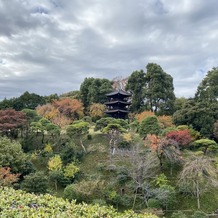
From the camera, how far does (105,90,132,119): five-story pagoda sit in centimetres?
3072

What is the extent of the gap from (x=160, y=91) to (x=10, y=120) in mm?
16140

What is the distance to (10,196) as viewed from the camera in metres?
5.59

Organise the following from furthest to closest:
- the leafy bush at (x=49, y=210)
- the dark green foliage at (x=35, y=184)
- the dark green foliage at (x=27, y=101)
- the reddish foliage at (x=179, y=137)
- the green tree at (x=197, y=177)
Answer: the dark green foliage at (x=27, y=101)
the reddish foliage at (x=179, y=137)
the green tree at (x=197, y=177)
the dark green foliage at (x=35, y=184)
the leafy bush at (x=49, y=210)

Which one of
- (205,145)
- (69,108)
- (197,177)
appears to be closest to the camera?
(197,177)

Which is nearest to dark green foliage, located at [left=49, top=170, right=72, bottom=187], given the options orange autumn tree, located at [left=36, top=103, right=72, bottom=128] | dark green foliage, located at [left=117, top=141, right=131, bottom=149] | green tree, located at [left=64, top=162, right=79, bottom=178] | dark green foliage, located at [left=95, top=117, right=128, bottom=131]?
green tree, located at [left=64, top=162, right=79, bottom=178]

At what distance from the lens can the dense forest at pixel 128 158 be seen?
47.5ft

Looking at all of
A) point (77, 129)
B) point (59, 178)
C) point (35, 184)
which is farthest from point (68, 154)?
point (35, 184)

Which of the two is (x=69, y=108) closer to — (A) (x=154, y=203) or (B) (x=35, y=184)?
(B) (x=35, y=184)

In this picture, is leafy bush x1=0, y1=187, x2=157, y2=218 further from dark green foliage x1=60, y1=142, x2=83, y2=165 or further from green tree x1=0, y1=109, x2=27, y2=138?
green tree x1=0, y1=109, x2=27, y2=138

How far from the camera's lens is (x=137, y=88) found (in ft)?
102

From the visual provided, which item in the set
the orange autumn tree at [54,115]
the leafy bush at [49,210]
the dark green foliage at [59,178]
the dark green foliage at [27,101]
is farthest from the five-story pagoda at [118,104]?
the leafy bush at [49,210]

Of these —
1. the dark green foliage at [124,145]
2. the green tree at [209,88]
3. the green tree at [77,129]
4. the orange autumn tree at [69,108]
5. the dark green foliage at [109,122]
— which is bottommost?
the dark green foliage at [124,145]

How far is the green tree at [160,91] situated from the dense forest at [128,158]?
0.11 m

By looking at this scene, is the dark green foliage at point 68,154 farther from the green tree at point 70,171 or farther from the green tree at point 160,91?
the green tree at point 160,91
